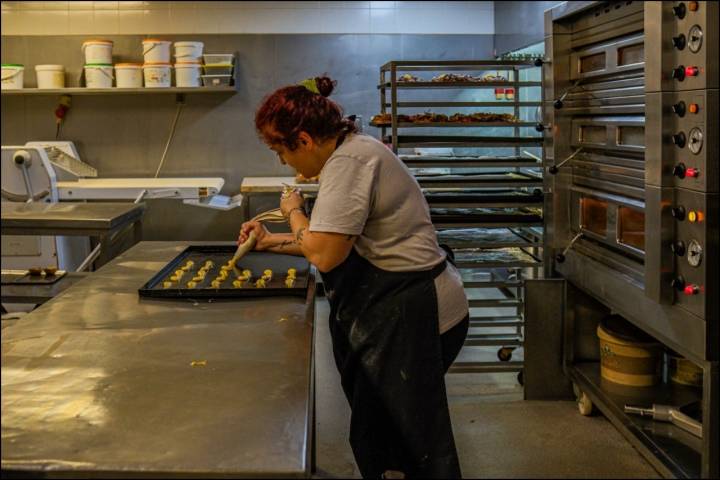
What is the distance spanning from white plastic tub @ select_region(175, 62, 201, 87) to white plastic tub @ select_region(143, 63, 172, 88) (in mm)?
70

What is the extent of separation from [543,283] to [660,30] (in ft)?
4.94

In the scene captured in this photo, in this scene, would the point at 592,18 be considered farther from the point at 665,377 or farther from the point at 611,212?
the point at 665,377

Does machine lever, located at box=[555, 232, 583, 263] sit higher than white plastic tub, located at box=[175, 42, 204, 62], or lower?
lower

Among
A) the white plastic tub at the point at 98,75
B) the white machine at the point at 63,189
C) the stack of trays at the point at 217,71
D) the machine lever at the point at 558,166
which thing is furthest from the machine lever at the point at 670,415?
the white plastic tub at the point at 98,75

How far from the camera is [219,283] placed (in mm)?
2668

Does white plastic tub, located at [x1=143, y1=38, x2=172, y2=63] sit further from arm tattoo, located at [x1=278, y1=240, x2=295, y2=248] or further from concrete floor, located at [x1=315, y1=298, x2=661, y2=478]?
arm tattoo, located at [x1=278, y1=240, x2=295, y2=248]

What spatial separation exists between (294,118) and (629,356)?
6.40 ft

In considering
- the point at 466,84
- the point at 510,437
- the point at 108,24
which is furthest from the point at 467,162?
the point at 108,24

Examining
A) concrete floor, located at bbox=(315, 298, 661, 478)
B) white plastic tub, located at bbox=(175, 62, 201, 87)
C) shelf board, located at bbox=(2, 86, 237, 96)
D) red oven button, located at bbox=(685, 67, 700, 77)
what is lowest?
concrete floor, located at bbox=(315, 298, 661, 478)

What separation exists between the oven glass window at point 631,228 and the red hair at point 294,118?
4.56 feet

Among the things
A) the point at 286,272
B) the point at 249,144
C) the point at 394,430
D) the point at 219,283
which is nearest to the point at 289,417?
the point at 394,430

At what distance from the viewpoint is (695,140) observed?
2547mm

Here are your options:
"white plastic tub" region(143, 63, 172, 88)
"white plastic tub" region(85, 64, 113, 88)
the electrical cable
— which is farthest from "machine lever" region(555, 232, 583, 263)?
"white plastic tub" region(85, 64, 113, 88)

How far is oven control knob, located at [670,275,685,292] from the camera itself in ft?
8.75
